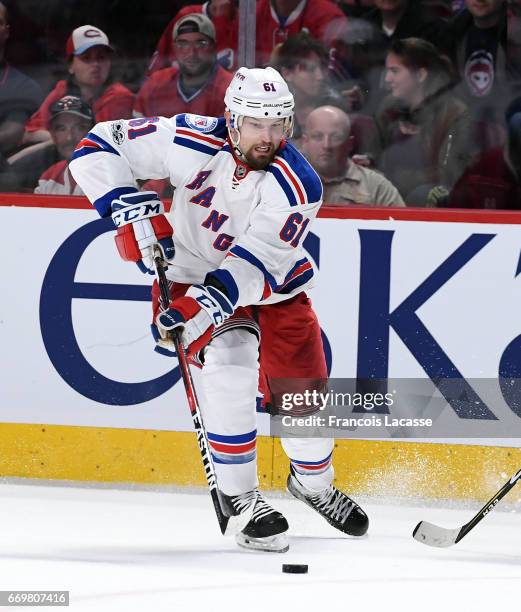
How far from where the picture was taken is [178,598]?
9.36ft

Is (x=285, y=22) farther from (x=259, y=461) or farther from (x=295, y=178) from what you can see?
(x=259, y=461)

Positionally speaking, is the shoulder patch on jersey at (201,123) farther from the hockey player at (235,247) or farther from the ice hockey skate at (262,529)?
the ice hockey skate at (262,529)

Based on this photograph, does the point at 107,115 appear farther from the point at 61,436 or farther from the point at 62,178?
the point at 61,436

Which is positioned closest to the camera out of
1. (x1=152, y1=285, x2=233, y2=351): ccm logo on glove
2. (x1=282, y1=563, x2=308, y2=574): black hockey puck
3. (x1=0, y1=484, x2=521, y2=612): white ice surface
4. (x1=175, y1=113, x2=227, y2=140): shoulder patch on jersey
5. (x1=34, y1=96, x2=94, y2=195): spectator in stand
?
(x1=0, y1=484, x2=521, y2=612): white ice surface

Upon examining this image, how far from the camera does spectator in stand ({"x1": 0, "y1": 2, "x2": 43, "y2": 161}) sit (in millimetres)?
4398

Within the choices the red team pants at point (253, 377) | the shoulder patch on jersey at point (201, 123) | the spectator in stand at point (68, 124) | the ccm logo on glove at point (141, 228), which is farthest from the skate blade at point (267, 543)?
the spectator in stand at point (68, 124)

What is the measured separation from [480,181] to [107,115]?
1.22 metres

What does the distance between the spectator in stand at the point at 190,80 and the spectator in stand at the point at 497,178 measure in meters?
0.81

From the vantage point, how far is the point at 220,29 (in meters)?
4.30

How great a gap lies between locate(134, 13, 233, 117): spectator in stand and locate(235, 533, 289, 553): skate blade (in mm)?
1482

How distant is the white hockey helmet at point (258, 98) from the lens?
11.1ft

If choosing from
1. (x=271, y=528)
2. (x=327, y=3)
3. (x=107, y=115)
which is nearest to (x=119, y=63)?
(x=107, y=115)

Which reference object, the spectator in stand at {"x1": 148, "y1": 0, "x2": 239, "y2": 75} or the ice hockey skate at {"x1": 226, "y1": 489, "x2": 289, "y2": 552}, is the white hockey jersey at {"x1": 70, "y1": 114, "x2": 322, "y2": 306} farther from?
the spectator in stand at {"x1": 148, "y1": 0, "x2": 239, "y2": 75}

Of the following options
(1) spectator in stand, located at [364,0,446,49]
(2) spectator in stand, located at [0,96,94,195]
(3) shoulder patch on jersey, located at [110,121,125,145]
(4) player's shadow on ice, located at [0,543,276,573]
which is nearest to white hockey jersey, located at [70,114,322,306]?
(3) shoulder patch on jersey, located at [110,121,125,145]
